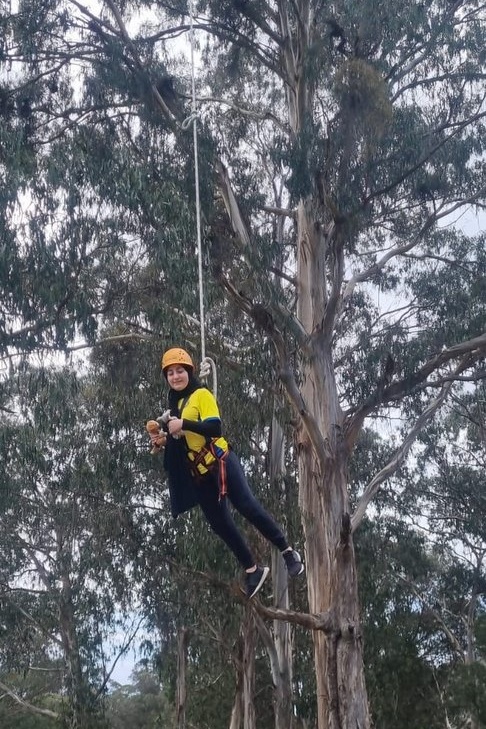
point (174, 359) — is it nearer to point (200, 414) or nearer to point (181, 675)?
point (200, 414)

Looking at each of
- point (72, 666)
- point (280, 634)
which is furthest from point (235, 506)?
point (72, 666)

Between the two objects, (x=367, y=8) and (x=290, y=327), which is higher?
(x=367, y=8)

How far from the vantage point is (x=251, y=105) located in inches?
383

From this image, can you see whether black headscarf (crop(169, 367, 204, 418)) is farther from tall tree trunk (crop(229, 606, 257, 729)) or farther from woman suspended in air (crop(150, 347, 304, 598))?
tall tree trunk (crop(229, 606, 257, 729))

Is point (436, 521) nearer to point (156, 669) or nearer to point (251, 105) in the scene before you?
point (156, 669)

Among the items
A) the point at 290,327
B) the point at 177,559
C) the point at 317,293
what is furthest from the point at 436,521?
the point at 290,327

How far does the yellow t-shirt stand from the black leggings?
70 millimetres

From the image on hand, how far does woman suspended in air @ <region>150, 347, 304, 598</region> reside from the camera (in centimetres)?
351

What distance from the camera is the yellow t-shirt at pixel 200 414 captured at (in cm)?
348

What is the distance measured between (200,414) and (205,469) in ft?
0.75

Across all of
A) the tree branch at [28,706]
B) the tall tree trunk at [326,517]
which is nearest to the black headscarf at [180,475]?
the tall tree trunk at [326,517]

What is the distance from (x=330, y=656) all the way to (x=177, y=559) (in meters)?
2.93

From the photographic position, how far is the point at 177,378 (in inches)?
142

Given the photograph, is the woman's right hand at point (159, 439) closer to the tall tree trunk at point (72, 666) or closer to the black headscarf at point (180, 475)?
the black headscarf at point (180, 475)
